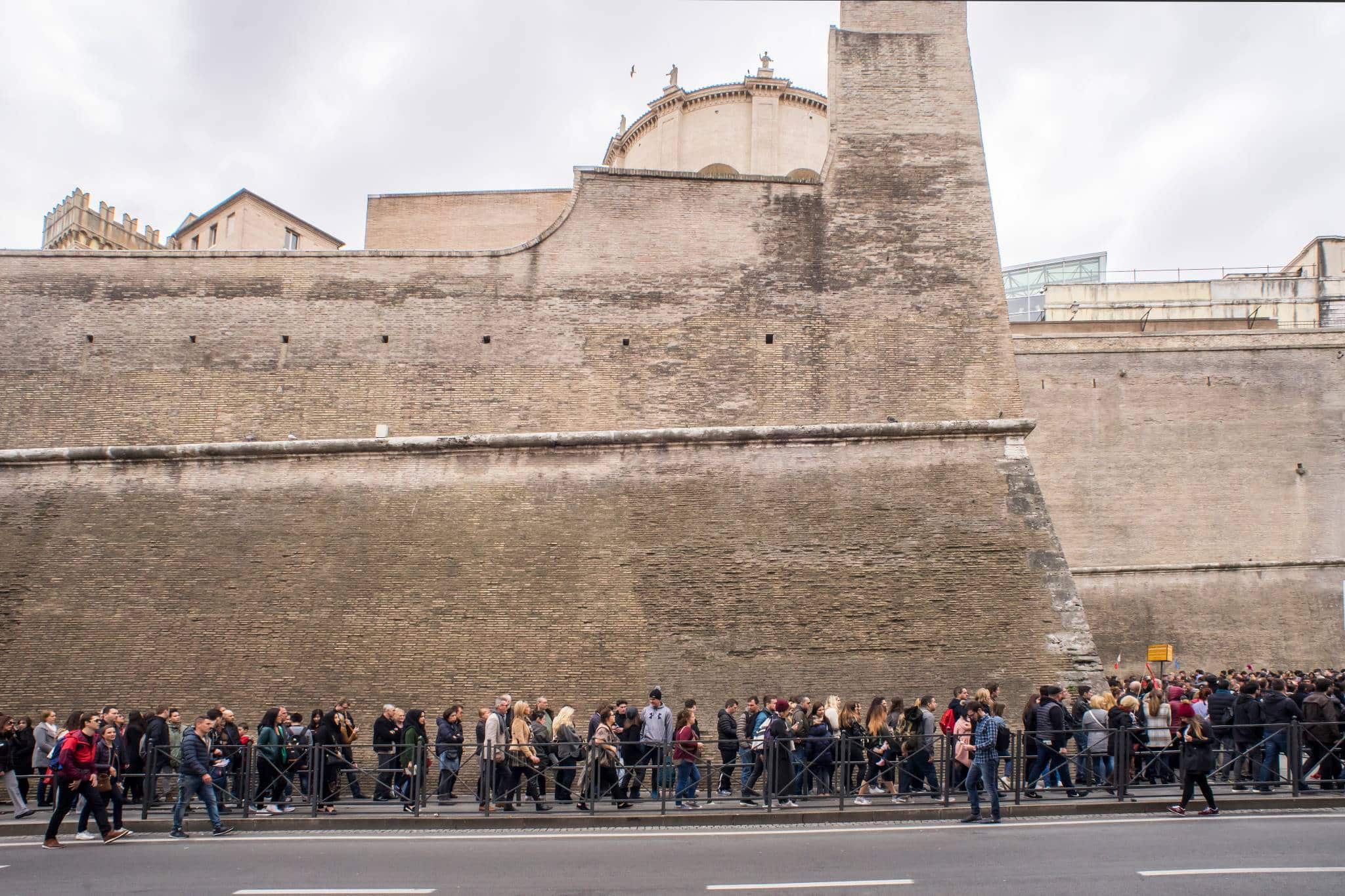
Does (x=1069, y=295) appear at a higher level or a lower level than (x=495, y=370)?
higher

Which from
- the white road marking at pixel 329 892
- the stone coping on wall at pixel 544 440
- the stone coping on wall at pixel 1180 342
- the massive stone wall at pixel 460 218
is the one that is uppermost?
the massive stone wall at pixel 460 218

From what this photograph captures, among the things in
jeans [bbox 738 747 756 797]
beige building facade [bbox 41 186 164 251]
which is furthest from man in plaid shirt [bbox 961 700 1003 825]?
beige building facade [bbox 41 186 164 251]

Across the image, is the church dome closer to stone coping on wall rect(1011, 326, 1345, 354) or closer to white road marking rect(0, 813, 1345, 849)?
stone coping on wall rect(1011, 326, 1345, 354)

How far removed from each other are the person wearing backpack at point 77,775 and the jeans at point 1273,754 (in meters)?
9.72

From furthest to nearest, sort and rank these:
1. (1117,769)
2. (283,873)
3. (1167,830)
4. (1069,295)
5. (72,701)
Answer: (1069,295) < (72,701) < (1117,769) < (1167,830) < (283,873)

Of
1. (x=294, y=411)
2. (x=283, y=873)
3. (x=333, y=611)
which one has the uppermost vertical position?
(x=294, y=411)

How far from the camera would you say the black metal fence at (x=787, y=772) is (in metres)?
10.3

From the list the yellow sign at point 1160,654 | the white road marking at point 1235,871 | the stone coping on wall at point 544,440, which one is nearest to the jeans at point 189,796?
the stone coping on wall at point 544,440

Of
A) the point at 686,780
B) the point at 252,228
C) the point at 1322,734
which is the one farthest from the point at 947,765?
the point at 252,228

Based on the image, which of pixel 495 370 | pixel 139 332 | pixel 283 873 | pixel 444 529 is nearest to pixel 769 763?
pixel 283 873

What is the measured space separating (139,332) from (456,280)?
4.43m

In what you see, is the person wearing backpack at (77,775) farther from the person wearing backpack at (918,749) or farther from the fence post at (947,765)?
the fence post at (947,765)

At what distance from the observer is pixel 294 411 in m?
15.8

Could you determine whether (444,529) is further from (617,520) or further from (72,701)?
(72,701)
